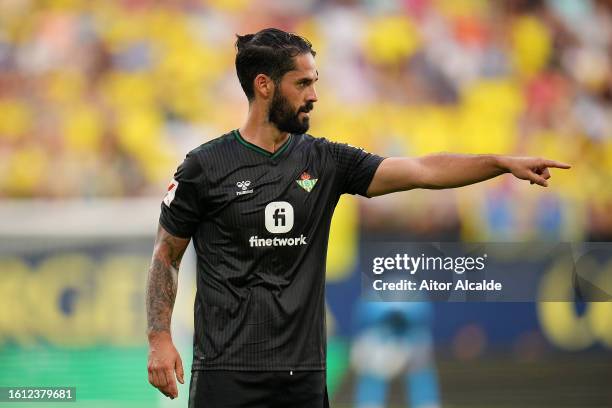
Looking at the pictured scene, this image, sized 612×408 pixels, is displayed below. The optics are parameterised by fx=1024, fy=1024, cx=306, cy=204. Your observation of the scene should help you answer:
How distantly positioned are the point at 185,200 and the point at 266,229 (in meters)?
0.27

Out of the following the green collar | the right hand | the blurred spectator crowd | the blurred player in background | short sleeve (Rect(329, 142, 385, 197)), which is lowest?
the right hand

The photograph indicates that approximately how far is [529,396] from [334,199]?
9.69 feet

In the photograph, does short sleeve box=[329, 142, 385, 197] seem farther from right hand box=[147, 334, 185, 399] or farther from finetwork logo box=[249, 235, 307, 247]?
right hand box=[147, 334, 185, 399]

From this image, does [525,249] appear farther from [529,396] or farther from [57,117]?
[57,117]

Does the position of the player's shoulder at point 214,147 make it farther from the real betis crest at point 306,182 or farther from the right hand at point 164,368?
the right hand at point 164,368

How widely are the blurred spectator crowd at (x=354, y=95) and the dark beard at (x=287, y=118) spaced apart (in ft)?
8.26

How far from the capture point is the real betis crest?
10.1ft

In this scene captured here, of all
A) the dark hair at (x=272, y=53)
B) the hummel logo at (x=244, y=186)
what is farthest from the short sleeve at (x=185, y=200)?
the dark hair at (x=272, y=53)

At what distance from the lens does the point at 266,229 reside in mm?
3010

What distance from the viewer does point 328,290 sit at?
18.4 ft

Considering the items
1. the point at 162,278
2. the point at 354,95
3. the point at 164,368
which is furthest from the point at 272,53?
the point at 354,95
